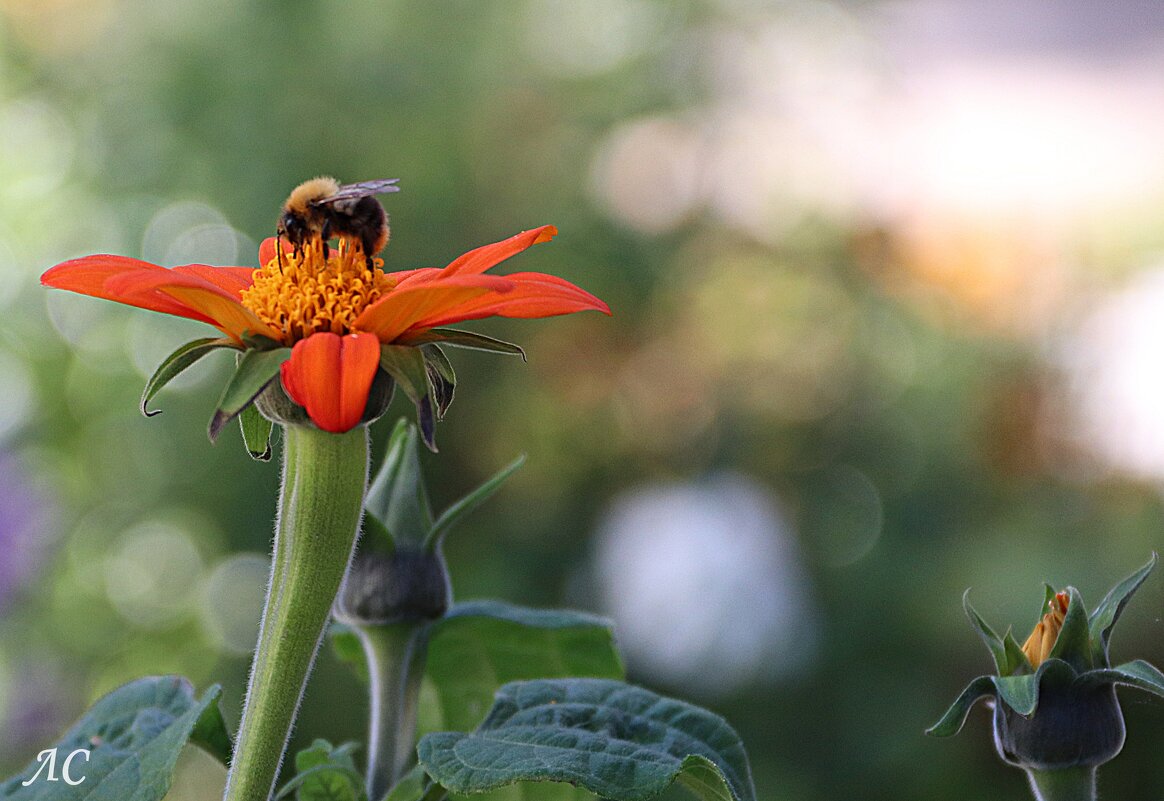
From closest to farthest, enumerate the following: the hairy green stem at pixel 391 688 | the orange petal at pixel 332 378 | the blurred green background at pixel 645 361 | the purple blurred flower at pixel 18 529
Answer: the orange petal at pixel 332 378 < the hairy green stem at pixel 391 688 < the purple blurred flower at pixel 18 529 < the blurred green background at pixel 645 361

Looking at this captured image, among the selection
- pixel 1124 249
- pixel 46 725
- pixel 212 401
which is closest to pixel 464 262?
pixel 46 725

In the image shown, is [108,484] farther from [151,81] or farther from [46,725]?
[151,81]

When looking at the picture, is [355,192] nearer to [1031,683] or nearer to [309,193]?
[309,193]

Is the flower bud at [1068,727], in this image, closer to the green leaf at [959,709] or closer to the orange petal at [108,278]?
the green leaf at [959,709]

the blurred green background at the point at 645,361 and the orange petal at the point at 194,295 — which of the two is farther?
the blurred green background at the point at 645,361

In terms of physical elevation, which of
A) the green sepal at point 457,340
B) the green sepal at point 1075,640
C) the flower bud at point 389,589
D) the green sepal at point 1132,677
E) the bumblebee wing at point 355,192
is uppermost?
the bumblebee wing at point 355,192

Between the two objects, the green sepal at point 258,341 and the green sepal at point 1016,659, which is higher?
the green sepal at point 258,341

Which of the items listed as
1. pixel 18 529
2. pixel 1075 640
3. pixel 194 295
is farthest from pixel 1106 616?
pixel 18 529

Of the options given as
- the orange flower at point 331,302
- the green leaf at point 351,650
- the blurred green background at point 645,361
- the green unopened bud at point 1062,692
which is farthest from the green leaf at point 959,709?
the blurred green background at point 645,361
